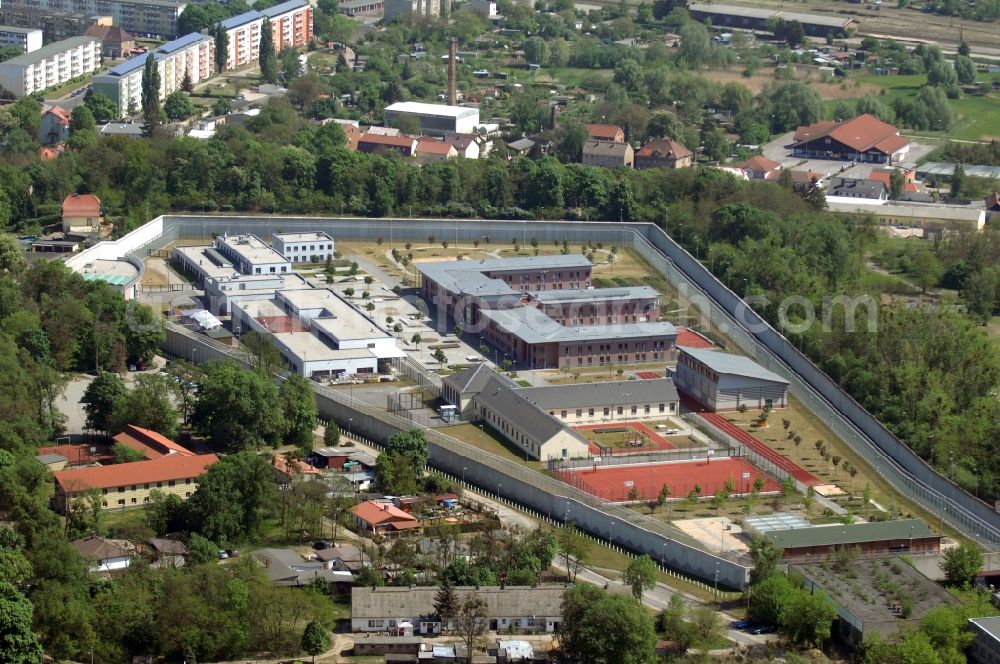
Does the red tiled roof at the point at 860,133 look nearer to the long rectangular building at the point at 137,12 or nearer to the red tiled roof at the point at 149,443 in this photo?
the long rectangular building at the point at 137,12

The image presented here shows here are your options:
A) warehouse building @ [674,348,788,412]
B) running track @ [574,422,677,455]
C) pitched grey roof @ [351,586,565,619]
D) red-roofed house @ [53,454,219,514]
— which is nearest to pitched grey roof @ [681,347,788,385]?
warehouse building @ [674,348,788,412]

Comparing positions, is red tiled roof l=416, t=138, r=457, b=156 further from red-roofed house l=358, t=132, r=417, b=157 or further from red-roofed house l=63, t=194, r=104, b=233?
red-roofed house l=63, t=194, r=104, b=233

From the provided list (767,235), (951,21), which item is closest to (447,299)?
(767,235)

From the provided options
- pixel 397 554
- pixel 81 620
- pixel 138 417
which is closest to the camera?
pixel 81 620

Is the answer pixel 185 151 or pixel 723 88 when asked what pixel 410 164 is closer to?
pixel 185 151

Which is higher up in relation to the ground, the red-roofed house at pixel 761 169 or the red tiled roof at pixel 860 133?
the red tiled roof at pixel 860 133

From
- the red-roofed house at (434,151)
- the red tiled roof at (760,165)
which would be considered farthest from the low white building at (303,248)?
the red tiled roof at (760,165)
